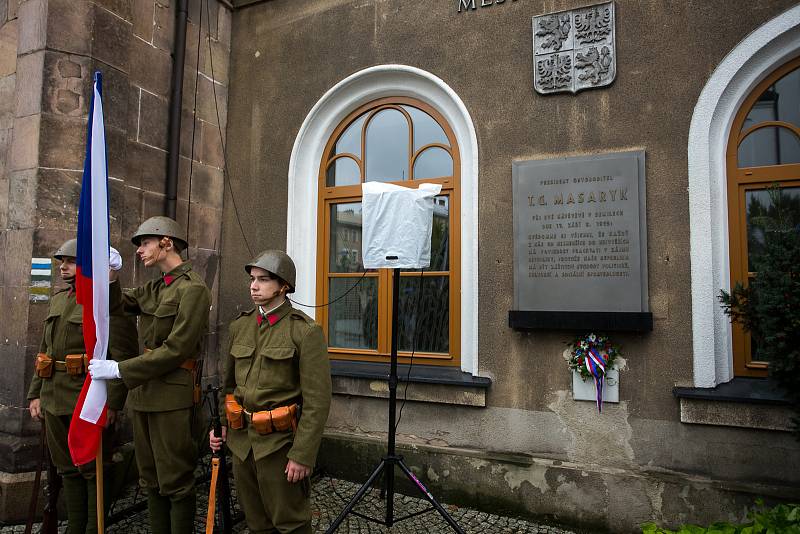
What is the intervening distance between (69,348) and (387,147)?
10.1ft

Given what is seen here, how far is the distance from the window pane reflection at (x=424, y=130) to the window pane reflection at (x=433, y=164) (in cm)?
8

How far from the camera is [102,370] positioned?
10.3 feet

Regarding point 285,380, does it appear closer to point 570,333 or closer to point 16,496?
point 570,333

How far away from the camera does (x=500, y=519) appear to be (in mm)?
4199

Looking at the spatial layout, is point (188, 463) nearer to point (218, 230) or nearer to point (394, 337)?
point (394, 337)

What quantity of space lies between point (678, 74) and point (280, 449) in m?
3.71

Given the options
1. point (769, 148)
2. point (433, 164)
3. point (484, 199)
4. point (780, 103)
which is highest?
point (780, 103)

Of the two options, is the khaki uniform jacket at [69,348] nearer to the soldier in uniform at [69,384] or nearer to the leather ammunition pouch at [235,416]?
the soldier in uniform at [69,384]

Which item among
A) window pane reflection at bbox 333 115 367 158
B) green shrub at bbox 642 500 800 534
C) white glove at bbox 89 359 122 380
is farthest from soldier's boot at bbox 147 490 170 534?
window pane reflection at bbox 333 115 367 158

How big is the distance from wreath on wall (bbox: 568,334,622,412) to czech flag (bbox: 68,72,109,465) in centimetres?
314

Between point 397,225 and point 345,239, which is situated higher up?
point 345,239

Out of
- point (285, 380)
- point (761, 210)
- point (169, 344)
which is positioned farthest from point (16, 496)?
point (761, 210)

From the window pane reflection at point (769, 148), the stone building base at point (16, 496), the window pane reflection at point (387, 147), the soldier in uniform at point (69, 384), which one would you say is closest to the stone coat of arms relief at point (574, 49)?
the window pane reflection at point (769, 148)

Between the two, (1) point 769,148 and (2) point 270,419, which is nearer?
(2) point 270,419
